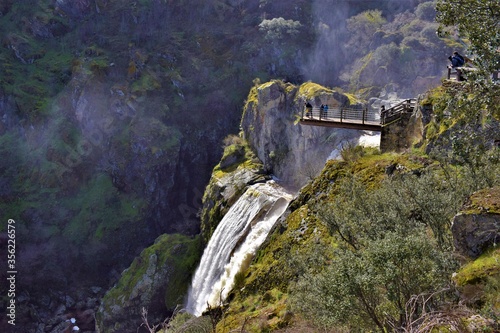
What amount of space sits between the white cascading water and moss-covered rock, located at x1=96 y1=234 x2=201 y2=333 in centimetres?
294

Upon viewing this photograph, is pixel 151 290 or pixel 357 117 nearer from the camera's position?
pixel 357 117

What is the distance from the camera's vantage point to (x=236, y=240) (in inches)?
1001

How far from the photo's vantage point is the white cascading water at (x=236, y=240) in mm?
23594

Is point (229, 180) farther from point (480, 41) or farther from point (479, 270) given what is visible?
point (480, 41)

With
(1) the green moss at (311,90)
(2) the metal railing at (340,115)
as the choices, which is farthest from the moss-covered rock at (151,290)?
(2) the metal railing at (340,115)

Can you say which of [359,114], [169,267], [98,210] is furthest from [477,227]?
[98,210]

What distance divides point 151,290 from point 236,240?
11259 millimetres

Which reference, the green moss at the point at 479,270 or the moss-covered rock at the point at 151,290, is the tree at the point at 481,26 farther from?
the moss-covered rock at the point at 151,290

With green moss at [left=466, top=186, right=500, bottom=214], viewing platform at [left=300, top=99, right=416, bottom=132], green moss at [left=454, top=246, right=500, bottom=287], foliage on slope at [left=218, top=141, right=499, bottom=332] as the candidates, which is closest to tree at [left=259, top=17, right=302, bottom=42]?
viewing platform at [left=300, top=99, right=416, bottom=132]

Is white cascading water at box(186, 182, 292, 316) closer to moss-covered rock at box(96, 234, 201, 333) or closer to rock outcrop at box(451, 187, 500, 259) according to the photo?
moss-covered rock at box(96, 234, 201, 333)

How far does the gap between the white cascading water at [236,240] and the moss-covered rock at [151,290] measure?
9.64 ft

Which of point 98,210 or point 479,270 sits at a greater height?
point 479,270

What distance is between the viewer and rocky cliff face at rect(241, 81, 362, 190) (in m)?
29.8

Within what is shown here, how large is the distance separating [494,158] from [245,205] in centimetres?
2019
